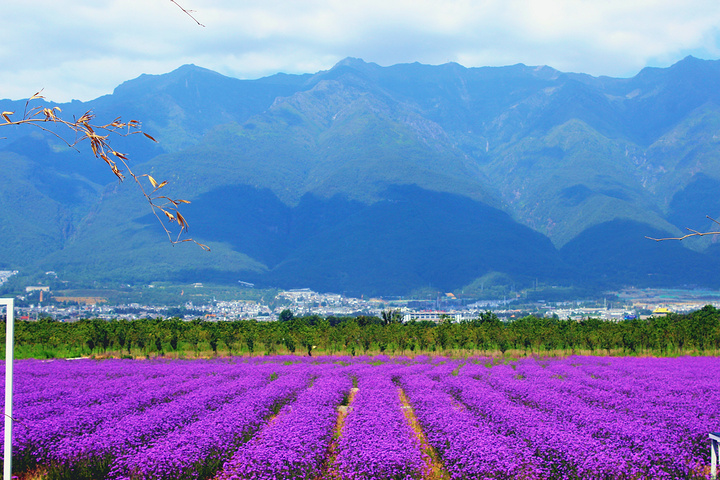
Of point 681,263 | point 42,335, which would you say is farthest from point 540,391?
point 681,263

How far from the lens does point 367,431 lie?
10.9m

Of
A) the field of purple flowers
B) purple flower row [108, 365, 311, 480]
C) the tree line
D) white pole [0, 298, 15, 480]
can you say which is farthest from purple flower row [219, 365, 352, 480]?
the tree line

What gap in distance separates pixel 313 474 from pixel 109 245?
18198 centimetres

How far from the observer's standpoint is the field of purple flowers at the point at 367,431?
29.7 ft

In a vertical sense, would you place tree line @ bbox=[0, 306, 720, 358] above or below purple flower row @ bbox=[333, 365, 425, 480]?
above

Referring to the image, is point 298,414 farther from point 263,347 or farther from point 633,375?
point 263,347

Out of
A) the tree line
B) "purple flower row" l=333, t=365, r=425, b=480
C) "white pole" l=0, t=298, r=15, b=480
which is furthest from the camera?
the tree line

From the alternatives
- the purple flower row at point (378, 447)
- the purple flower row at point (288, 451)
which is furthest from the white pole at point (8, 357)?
the purple flower row at point (378, 447)

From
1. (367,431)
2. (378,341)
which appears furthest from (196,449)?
(378,341)

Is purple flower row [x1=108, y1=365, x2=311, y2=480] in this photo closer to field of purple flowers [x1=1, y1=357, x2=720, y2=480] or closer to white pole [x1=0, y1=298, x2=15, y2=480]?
field of purple flowers [x1=1, y1=357, x2=720, y2=480]

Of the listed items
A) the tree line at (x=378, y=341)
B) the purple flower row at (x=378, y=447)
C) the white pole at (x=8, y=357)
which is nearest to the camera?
the white pole at (x=8, y=357)

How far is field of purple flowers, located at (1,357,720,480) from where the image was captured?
9039 mm

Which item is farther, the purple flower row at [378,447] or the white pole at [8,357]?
A: the purple flower row at [378,447]

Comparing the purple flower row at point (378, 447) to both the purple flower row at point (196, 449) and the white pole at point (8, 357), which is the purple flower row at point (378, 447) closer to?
the purple flower row at point (196, 449)
